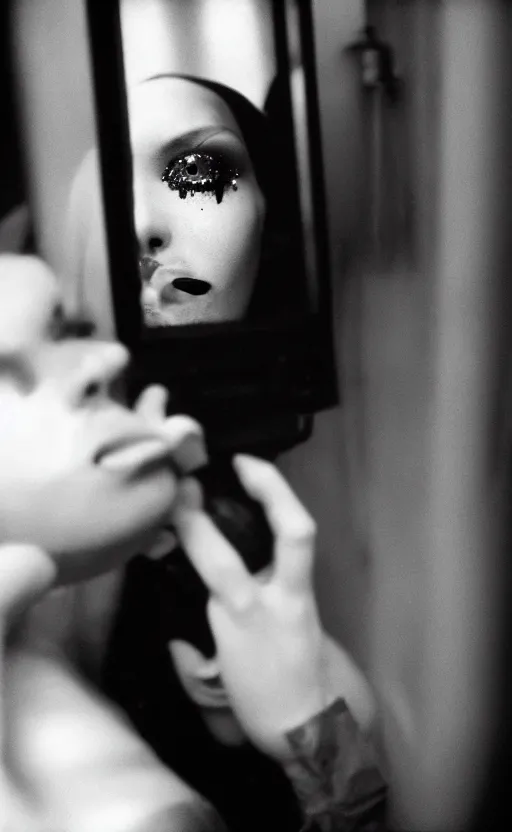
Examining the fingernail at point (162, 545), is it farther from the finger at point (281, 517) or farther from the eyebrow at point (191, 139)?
the eyebrow at point (191, 139)

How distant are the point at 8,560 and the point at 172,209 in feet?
0.82

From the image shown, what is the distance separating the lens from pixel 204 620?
0.57 m

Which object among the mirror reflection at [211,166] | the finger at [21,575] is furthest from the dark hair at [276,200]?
the finger at [21,575]

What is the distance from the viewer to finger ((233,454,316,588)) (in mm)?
564

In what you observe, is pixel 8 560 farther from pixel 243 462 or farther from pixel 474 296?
pixel 474 296

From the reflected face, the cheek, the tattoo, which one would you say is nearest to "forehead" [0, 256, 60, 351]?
the reflected face

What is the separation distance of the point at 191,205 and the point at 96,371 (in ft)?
0.43

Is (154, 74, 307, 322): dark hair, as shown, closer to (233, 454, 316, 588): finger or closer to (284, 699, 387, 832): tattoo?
(233, 454, 316, 588): finger

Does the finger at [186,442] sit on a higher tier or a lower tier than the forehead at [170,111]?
lower

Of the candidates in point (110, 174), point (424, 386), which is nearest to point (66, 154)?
point (110, 174)

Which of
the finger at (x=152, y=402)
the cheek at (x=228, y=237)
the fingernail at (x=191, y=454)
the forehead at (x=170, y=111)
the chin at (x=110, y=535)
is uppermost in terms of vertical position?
the forehead at (x=170, y=111)

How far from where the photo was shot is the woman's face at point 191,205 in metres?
0.54

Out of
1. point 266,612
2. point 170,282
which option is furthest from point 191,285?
point 266,612

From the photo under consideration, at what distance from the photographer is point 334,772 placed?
581 millimetres
